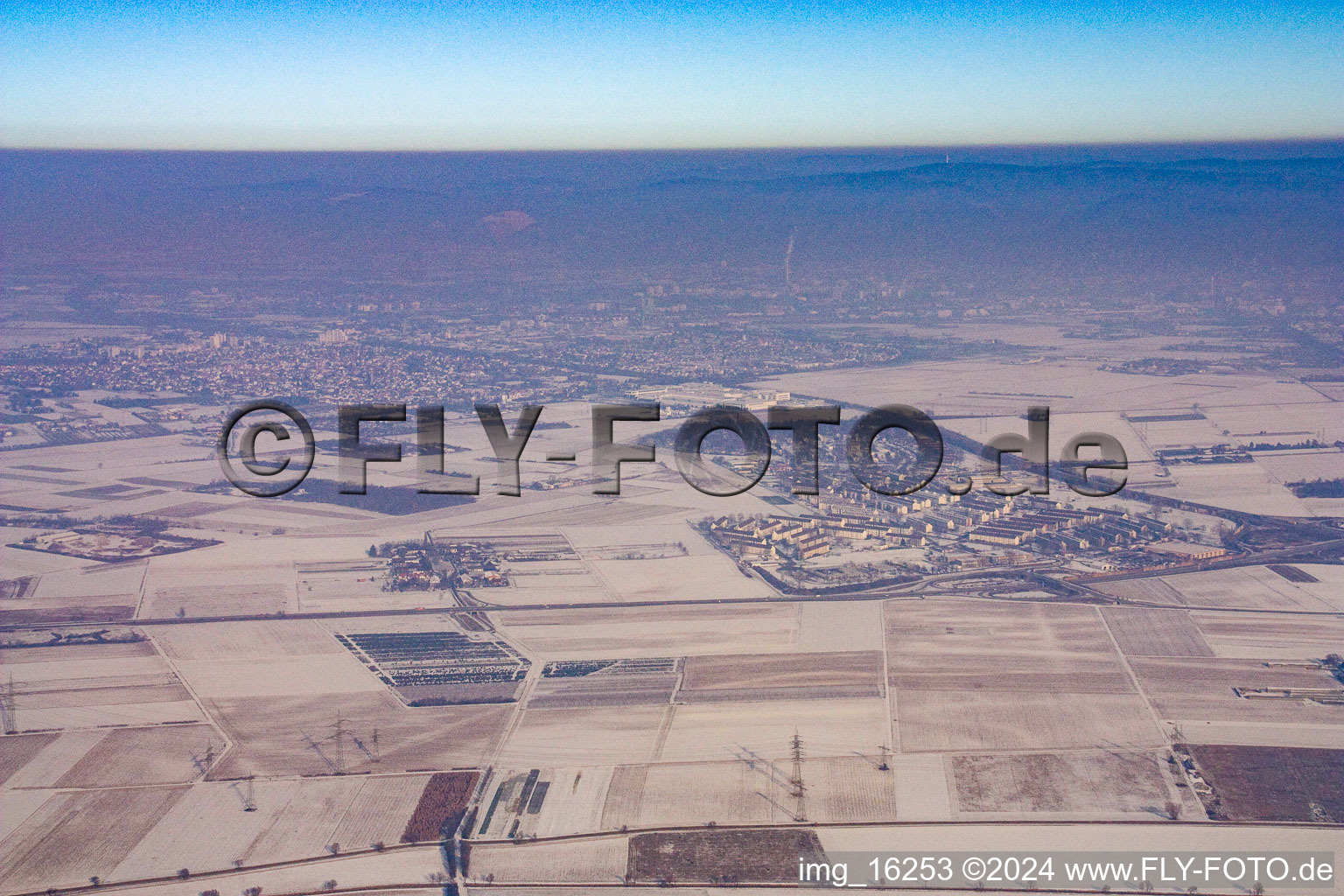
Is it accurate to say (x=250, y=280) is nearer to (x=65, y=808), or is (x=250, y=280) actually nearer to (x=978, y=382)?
(x=978, y=382)

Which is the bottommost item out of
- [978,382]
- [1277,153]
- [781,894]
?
[781,894]

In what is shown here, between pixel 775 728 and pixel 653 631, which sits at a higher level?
pixel 653 631

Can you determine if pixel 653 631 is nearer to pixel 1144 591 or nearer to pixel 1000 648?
pixel 1000 648

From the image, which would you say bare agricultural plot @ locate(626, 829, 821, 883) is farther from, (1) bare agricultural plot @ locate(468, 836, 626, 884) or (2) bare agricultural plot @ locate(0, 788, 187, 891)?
(2) bare agricultural plot @ locate(0, 788, 187, 891)

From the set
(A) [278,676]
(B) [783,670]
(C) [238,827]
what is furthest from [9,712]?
(B) [783,670]

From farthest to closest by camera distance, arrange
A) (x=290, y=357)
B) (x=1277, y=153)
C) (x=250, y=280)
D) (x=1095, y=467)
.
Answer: (x=1277, y=153) → (x=250, y=280) → (x=290, y=357) → (x=1095, y=467)

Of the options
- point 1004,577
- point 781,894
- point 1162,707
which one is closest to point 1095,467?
point 1004,577

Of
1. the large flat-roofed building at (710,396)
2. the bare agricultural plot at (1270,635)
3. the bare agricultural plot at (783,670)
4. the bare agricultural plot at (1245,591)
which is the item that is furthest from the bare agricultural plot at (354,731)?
the large flat-roofed building at (710,396)
